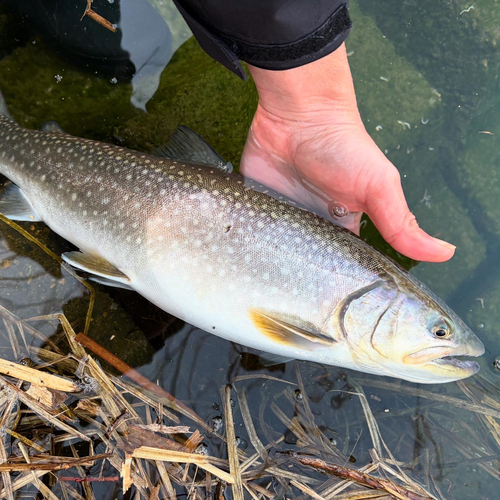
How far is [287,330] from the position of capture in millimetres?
2047

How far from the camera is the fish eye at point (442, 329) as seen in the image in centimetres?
206

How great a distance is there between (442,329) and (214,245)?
120 centimetres

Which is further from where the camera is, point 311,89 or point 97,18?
point 97,18

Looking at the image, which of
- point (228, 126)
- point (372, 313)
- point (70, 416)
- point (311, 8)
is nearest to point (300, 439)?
point (372, 313)

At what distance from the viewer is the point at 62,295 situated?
253cm

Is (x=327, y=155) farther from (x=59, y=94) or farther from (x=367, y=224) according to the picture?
(x=59, y=94)

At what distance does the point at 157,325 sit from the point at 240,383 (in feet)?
2.08

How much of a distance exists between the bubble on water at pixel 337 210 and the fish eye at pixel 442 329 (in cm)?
84

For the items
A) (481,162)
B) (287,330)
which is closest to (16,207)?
(287,330)

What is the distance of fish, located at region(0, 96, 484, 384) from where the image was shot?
2053mm

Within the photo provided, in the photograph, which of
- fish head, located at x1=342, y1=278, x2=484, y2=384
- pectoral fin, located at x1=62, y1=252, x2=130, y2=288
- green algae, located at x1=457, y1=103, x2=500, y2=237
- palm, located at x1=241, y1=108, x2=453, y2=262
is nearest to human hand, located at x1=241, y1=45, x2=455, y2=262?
palm, located at x1=241, y1=108, x2=453, y2=262

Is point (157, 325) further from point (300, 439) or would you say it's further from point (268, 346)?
point (300, 439)

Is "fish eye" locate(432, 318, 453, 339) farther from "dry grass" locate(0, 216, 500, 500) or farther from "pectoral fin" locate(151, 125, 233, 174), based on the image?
"pectoral fin" locate(151, 125, 233, 174)

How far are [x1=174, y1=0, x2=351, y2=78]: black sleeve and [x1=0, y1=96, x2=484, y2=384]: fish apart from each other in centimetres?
62
